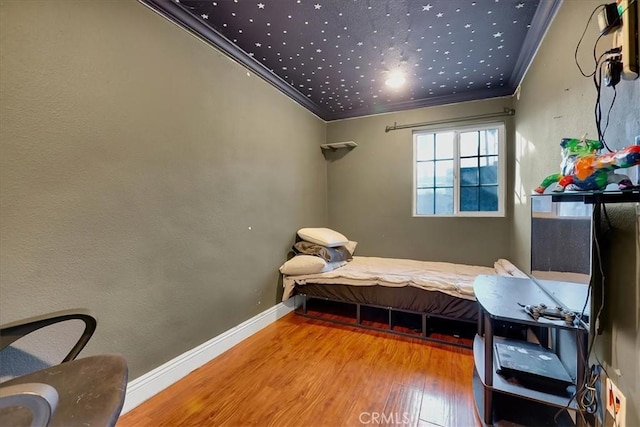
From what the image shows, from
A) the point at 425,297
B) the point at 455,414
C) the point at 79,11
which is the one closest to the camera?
the point at 79,11

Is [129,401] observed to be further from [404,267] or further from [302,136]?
[302,136]

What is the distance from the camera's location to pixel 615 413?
0.94 meters

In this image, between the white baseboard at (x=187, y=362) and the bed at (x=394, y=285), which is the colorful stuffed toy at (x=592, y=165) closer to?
the bed at (x=394, y=285)

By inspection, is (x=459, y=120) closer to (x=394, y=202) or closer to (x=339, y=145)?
(x=394, y=202)

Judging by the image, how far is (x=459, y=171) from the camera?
10.3 ft

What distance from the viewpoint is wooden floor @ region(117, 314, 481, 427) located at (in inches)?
54.7

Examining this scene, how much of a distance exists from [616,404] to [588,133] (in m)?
1.16

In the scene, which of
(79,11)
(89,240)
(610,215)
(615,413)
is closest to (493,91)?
(610,215)

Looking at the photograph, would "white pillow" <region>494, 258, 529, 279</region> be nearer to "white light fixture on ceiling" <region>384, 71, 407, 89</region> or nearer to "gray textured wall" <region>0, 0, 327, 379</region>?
"white light fixture on ceiling" <region>384, 71, 407, 89</region>

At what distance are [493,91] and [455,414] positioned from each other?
3.13m

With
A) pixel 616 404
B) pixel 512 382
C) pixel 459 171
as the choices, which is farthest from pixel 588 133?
pixel 459 171

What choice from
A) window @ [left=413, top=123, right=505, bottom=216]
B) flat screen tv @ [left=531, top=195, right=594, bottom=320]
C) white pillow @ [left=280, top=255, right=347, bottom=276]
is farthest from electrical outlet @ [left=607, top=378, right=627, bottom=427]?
window @ [left=413, top=123, right=505, bottom=216]

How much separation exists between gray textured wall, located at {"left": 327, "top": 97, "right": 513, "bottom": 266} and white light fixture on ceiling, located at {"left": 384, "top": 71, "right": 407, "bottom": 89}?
25.7 inches

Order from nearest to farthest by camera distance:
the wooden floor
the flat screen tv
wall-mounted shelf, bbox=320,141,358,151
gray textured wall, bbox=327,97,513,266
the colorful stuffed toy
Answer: the colorful stuffed toy, the flat screen tv, the wooden floor, gray textured wall, bbox=327,97,513,266, wall-mounted shelf, bbox=320,141,358,151
